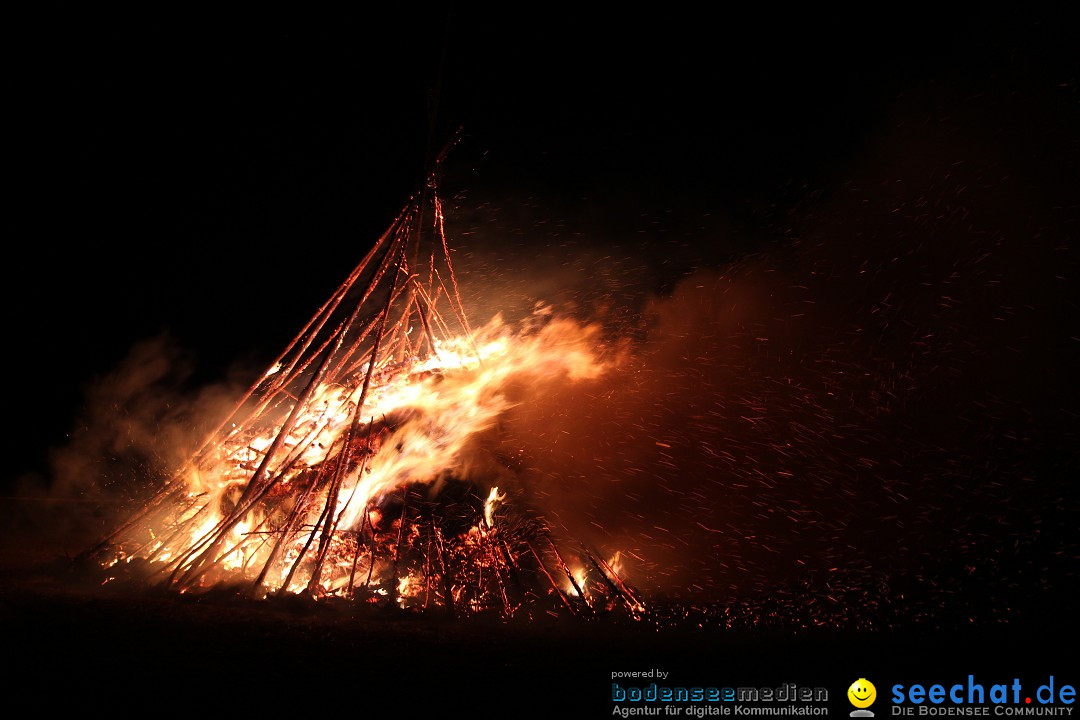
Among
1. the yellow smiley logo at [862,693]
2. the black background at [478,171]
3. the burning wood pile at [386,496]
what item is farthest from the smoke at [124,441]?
the yellow smiley logo at [862,693]

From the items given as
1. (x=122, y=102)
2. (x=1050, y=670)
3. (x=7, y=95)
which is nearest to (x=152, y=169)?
(x=122, y=102)

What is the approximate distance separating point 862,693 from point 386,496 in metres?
2.96

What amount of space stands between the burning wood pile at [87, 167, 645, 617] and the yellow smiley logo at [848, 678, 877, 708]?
1133 mm

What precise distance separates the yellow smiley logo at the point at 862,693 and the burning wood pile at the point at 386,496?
1133mm

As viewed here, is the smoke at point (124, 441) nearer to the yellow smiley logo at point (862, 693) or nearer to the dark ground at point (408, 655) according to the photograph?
the dark ground at point (408, 655)

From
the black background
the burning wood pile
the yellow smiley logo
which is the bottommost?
the yellow smiley logo

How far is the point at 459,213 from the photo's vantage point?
4777 millimetres

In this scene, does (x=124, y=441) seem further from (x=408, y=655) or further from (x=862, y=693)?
(x=862, y=693)

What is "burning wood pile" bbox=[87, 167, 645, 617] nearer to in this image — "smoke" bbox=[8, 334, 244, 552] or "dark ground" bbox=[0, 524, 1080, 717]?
"dark ground" bbox=[0, 524, 1080, 717]

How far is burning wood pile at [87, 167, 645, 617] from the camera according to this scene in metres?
3.09

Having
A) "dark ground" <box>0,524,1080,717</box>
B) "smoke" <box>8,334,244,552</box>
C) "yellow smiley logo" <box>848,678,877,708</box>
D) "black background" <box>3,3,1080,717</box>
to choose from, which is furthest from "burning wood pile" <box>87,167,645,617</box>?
"smoke" <box>8,334,244,552</box>

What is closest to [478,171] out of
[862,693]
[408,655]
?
[408,655]

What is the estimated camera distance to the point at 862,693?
2064 millimetres

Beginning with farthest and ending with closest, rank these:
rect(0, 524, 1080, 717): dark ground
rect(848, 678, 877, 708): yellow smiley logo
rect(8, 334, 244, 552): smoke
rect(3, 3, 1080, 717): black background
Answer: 1. rect(8, 334, 244, 552): smoke
2. rect(3, 3, 1080, 717): black background
3. rect(848, 678, 877, 708): yellow smiley logo
4. rect(0, 524, 1080, 717): dark ground
